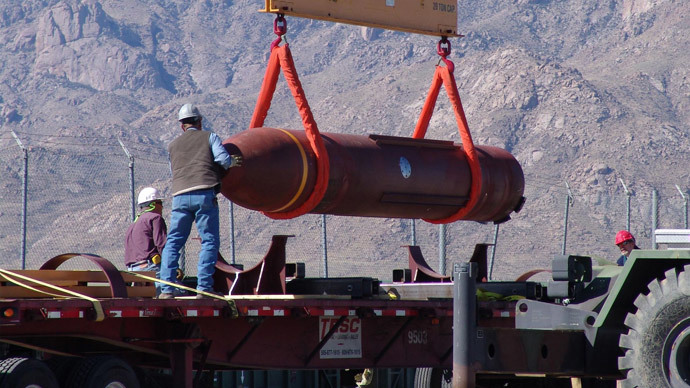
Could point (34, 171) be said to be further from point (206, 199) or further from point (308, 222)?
point (206, 199)

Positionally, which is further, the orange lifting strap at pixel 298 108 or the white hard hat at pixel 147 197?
the white hard hat at pixel 147 197

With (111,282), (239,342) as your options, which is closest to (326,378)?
(239,342)

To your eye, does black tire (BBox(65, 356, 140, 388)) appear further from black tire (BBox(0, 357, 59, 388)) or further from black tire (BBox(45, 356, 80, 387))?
black tire (BBox(0, 357, 59, 388))

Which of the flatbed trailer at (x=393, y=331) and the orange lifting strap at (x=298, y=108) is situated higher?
the orange lifting strap at (x=298, y=108)

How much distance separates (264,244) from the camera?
7650 centimetres

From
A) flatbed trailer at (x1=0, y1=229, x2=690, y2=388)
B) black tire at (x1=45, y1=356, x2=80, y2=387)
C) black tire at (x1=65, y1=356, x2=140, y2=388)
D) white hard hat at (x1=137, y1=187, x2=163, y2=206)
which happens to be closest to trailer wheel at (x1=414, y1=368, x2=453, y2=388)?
flatbed trailer at (x1=0, y1=229, x2=690, y2=388)

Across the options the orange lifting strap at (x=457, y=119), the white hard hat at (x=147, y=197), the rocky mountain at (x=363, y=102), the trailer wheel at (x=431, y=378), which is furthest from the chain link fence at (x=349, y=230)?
the white hard hat at (x=147, y=197)

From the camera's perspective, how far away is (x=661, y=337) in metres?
8.19

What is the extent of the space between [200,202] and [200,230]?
0.90 feet

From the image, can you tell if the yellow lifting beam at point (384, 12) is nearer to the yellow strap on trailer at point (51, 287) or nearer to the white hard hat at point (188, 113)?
the white hard hat at point (188, 113)

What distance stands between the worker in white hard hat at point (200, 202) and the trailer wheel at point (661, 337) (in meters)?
4.01

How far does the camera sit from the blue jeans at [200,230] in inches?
422

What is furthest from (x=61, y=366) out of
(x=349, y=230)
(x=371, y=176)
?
(x=349, y=230)

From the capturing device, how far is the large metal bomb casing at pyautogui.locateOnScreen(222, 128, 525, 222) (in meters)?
11.4
